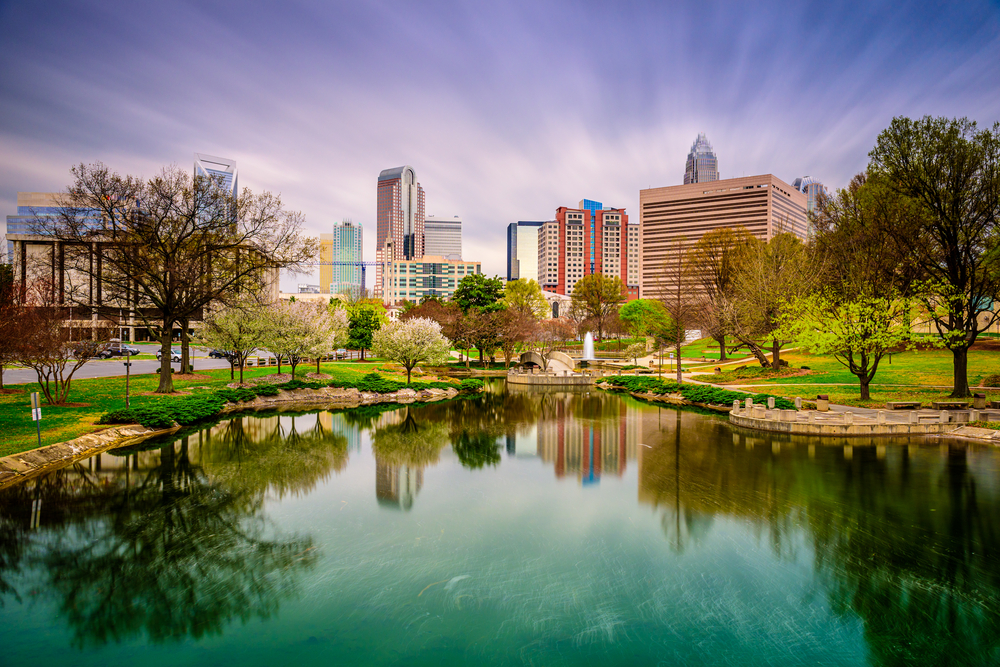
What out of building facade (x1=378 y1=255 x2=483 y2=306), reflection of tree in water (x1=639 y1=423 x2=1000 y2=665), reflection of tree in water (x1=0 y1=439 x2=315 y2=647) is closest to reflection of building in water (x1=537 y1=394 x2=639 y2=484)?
reflection of tree in water (x1=639 y1=423 x2=1000 y2=665)

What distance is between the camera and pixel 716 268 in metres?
50.6

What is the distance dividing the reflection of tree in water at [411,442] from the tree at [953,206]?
2715cm

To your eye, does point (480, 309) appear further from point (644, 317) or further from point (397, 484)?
point (397, 484)

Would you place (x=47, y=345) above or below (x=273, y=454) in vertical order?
above

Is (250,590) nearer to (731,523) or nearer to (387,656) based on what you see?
(387,656)

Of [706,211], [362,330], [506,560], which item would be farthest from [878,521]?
[706,211]

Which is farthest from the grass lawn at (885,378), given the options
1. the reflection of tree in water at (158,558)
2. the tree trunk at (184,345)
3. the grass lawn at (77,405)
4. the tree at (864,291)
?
the tree trunk at (184,345)

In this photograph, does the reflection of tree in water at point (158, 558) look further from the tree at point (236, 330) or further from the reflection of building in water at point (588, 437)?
the tree at point (236, 330)

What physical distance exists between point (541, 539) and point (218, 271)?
105 ft

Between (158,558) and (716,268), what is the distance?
51603mm

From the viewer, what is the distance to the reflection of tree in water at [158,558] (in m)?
7.94

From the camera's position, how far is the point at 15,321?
20.3 metres

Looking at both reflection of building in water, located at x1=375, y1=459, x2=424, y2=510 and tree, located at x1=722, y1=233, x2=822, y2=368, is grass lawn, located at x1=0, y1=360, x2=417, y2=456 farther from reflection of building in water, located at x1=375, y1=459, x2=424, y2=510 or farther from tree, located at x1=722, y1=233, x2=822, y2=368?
tree, located at x1=722, y1=233, x2=822, y2=368

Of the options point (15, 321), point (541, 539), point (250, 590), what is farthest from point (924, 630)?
point (15, 321)
